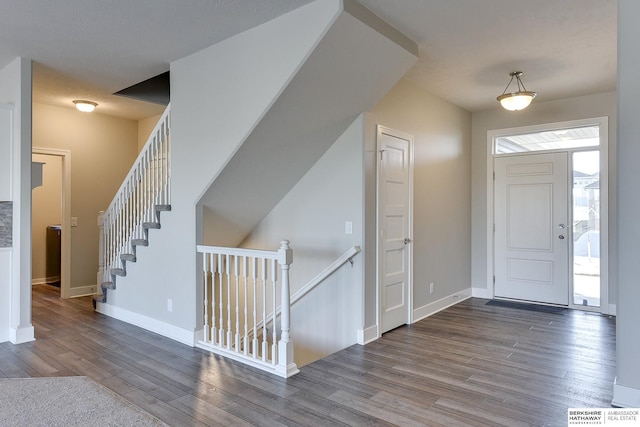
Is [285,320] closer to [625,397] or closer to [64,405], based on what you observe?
[64,405]

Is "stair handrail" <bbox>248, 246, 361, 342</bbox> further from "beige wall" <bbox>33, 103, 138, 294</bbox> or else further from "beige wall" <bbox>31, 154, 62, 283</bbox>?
"beige wall" <bbox>31, 154, 62, 283</bbox>

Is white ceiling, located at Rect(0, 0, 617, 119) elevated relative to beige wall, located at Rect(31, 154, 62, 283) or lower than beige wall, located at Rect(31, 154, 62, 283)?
elevated

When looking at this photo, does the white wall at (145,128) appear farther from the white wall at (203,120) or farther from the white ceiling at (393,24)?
the white wall at (203,120)

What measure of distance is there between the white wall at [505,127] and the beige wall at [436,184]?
12 cm

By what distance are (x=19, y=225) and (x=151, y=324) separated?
1545mm

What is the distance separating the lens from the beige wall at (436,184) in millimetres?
4531

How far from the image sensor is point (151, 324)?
166 inches

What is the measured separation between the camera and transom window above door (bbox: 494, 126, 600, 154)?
17.0 feet

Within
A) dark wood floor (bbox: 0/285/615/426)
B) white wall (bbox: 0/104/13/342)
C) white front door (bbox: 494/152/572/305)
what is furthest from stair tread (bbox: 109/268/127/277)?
white front door (bbox: 494/152/572/305)

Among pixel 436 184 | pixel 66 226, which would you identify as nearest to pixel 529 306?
pixel 436 184

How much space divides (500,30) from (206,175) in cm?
273

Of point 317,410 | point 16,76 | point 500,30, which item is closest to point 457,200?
point 500,30

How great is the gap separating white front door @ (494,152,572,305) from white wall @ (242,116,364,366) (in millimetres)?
2975

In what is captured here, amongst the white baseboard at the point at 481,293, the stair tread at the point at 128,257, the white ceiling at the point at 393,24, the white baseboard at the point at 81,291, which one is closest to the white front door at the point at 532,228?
the white baseboard at the point at 481,293
